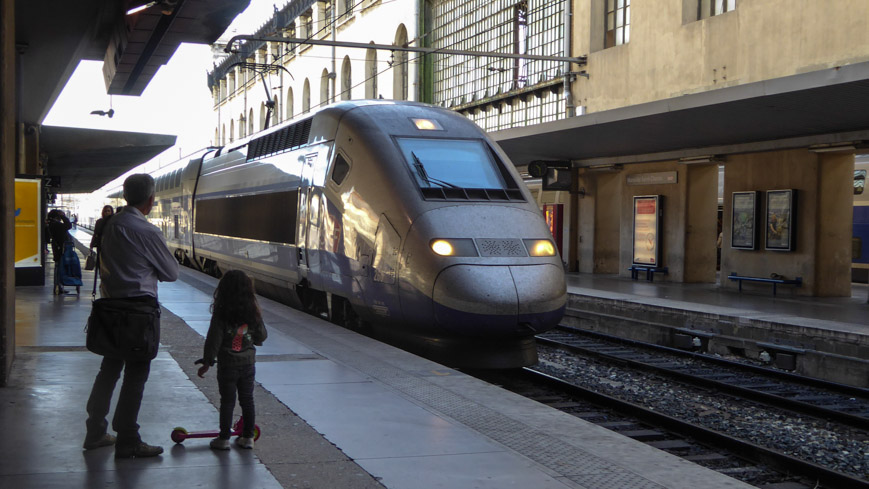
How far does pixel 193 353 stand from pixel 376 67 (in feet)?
105

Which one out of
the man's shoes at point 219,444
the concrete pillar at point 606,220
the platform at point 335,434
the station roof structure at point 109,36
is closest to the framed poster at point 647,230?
the concrete pillar at point 606,220

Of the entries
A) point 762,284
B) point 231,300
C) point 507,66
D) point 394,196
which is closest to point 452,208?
point 394,196

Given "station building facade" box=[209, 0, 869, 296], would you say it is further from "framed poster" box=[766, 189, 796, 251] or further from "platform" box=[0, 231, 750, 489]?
"platform" box=[0, 231, 750, 489]

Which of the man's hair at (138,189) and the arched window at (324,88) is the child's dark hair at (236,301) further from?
the arched window at (324,88)

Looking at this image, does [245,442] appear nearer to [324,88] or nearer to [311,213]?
[311,213]

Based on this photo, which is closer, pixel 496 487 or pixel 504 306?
pixel 496 487

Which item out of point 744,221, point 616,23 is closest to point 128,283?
point 744,221

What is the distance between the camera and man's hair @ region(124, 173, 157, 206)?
16.0ft

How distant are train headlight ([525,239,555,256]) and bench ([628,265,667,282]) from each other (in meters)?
11.6

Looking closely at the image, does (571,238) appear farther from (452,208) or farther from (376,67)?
(376,67)

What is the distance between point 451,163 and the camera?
32.1ft

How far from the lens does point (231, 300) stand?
490cm

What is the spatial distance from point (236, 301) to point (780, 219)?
14247mm

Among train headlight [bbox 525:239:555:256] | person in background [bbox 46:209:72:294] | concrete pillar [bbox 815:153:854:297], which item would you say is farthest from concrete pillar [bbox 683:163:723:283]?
person in background [bbox 46:209:72:294]
